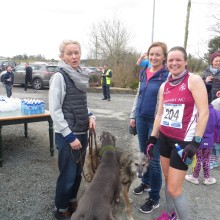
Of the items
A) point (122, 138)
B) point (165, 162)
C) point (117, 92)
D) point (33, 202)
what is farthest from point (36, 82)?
point (165, 162)

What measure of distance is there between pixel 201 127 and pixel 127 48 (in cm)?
2609

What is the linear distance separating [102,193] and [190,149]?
2.93 ft

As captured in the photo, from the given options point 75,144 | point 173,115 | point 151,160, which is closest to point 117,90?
point 151,160

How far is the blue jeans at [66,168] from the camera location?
112 inches

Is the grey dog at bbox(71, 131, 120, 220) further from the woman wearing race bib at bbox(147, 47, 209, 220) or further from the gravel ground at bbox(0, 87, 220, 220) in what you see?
the gravel ground at bbox(0, 87, 220, 220)

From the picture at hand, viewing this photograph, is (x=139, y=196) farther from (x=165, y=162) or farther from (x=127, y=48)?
(x=127, y=48)

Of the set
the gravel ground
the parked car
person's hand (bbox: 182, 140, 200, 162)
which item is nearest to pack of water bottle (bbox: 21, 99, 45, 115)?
the gravel ground

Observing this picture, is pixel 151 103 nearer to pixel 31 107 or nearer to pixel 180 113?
pixel 180 113

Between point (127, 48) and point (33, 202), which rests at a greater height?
point (127, 48)

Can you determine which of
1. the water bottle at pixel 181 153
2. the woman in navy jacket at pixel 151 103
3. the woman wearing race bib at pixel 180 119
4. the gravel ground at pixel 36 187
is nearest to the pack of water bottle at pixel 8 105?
the gravel ground at pixel 36 187

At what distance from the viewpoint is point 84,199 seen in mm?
2248

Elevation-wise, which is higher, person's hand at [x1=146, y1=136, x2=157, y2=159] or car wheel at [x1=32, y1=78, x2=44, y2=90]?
person's hand at [x1=146, y1=136, x2=157, y2=159]

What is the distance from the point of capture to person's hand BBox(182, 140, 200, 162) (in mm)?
2305

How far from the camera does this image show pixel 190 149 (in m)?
2.30
